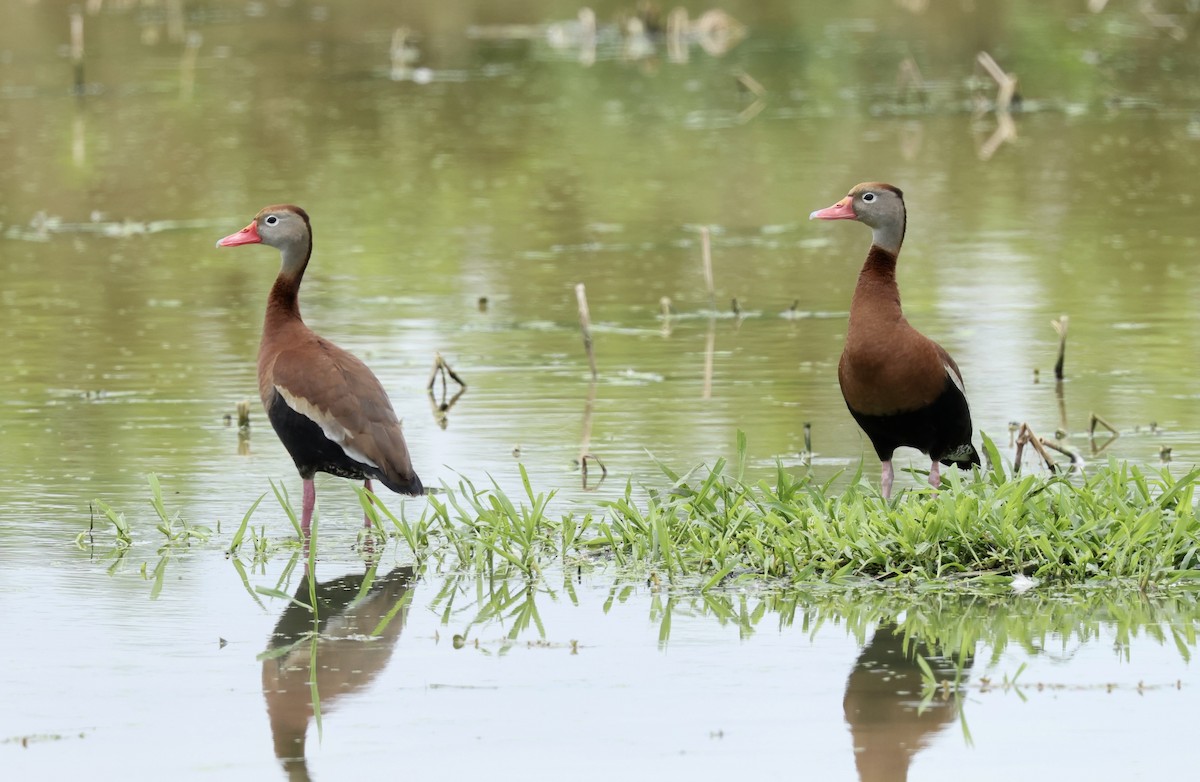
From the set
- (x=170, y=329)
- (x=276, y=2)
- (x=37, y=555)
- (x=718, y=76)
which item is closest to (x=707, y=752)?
(x=37, y=555)

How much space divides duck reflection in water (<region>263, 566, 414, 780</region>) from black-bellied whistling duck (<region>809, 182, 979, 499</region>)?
1918mm

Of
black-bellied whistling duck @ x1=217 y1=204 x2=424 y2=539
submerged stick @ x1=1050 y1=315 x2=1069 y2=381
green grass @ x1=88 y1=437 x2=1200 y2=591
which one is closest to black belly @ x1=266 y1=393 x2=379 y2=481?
black-bellied whistling duck @ x1=217 y1=204 x2=424 y2=539

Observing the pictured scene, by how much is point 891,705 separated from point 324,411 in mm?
3120

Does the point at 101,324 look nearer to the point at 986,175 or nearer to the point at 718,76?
the point at 986,175

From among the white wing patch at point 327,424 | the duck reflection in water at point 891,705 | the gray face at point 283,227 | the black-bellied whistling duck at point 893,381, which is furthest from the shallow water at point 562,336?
the gray face at point 283,227

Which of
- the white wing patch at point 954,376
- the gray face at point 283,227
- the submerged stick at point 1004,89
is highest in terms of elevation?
the submerged stick at point 1004,89

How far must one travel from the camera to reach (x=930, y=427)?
837 centimetres

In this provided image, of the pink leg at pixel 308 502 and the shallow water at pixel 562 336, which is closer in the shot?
the shallow water at pixel 562 336

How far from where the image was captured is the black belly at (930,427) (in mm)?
8312

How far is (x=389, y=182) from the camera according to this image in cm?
2183

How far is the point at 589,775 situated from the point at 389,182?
16.6 meters

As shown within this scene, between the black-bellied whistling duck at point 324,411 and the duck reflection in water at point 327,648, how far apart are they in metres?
0.55

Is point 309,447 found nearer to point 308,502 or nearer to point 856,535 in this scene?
point 308,502

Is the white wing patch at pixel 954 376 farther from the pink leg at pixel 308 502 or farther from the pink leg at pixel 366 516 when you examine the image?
the pink leg at pixel 308 502
